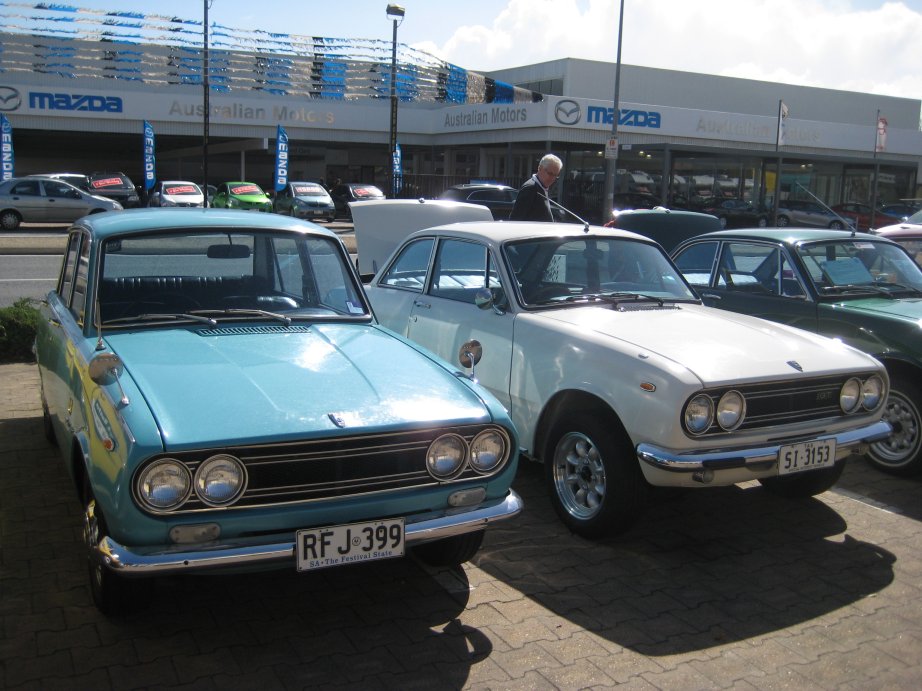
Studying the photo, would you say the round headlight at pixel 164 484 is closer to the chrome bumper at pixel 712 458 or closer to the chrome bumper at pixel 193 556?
the chrome bumper at pixel 193 556

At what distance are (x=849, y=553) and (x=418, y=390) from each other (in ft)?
8.72

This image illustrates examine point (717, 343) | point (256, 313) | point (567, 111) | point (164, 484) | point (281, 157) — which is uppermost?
point (567, 111)

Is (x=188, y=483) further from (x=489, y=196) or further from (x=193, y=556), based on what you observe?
(x=489, y=196)

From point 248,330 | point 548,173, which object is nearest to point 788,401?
point 248,330

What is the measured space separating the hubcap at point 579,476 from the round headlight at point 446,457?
1.21 meters

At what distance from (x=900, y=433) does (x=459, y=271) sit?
3255 mm

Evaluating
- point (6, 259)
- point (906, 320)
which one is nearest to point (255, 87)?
point (6, 259)

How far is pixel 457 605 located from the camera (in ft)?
13.4

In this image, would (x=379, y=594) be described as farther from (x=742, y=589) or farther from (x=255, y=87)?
(x=255, y=87)

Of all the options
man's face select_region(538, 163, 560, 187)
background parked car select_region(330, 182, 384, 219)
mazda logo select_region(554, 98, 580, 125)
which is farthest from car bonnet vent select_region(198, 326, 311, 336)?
mazda logo select_region(554, 98, 580, 125)

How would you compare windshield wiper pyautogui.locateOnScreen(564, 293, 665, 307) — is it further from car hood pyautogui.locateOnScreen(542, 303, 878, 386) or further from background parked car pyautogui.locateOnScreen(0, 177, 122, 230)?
background parked car pyautogui.locateOnScreen(0, 177, 122, 230)

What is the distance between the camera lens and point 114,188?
31.3 meters

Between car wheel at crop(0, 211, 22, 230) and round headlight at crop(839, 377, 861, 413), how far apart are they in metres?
25.6

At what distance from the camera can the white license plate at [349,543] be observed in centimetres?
339
